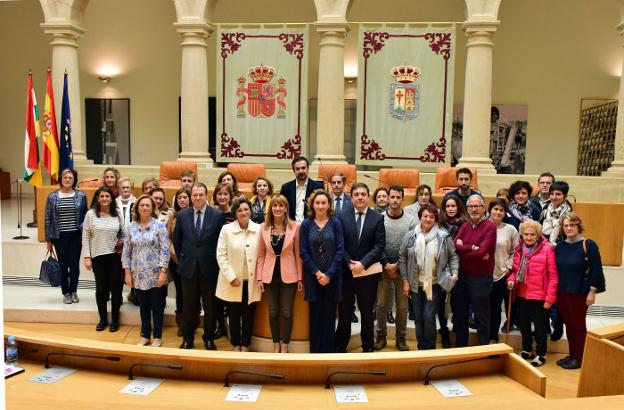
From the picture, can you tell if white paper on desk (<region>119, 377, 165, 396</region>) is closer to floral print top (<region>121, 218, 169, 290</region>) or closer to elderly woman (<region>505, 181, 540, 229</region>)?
floral print top (<region>121, 218, 169, 290</region>)

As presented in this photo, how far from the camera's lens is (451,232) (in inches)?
200

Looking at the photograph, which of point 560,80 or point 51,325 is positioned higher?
point 560,80

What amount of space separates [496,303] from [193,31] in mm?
7091

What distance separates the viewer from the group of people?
4.80 m

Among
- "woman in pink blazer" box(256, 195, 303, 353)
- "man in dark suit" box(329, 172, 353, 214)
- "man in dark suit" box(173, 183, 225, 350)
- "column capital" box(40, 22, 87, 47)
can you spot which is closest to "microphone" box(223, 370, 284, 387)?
"woman in pink blazer" box(256, 195, 303, 353)

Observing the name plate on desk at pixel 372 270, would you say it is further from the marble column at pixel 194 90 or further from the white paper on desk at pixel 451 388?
the marble column at pixel 194 90

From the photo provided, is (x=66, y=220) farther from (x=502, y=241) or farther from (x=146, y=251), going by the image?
(x=502, y=241)

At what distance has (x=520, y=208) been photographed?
572 centimetres

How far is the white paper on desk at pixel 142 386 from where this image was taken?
9.56 ft

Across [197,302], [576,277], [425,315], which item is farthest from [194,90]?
→ [576,277]

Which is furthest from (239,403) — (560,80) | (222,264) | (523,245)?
(560,80)

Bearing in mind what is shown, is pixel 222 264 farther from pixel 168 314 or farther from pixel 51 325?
pixel 51 325

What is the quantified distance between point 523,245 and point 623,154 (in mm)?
5415

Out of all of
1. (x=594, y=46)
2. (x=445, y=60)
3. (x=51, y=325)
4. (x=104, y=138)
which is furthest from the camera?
(x=104, y=138)
